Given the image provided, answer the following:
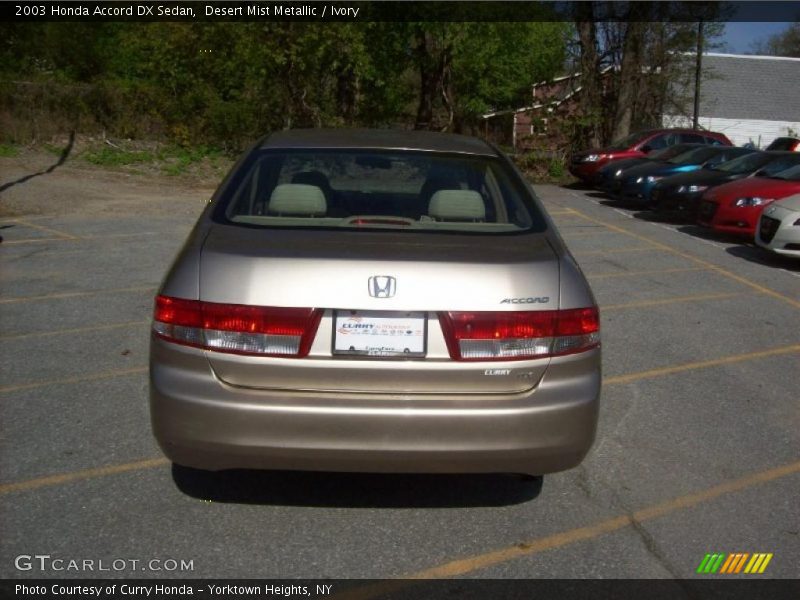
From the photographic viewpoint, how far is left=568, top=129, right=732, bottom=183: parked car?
22.7 meters

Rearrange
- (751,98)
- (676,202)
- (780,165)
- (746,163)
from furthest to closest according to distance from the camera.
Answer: (751,98)
(746,163)
(676,202)
(780,165)

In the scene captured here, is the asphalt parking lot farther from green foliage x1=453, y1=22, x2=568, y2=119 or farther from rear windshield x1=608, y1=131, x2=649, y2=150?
green foliage x1=453, y1=22, x2=568, y2=119

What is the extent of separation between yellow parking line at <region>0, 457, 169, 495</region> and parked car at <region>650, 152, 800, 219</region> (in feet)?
43.5

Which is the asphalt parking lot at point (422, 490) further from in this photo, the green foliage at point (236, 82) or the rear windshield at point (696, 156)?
the green foliage at point (236, 82)

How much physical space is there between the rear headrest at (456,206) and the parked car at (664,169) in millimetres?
14134

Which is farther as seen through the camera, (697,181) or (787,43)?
(787,43)

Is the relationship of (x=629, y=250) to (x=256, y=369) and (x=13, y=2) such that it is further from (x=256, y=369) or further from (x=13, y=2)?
(x=13, y=2)

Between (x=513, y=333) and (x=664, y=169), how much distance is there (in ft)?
53.2

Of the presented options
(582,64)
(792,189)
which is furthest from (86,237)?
(582,64)

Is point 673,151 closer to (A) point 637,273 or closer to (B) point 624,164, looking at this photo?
(B) point 624,164

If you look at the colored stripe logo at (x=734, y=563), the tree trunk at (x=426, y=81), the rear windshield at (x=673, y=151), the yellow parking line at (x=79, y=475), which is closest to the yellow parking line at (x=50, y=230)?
the yellow parking line at (x=79, y=475)

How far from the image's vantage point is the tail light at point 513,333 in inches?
133
